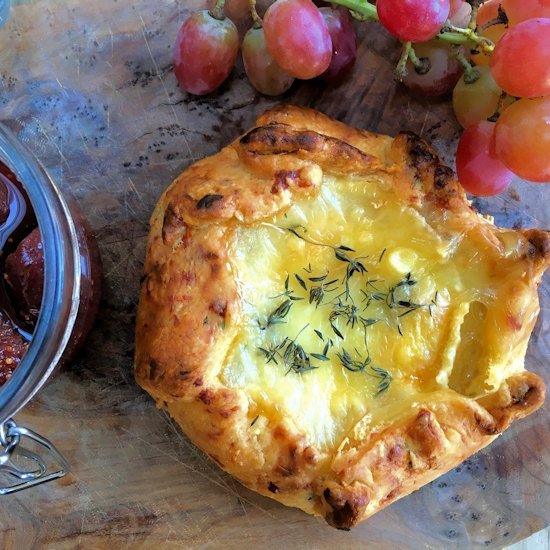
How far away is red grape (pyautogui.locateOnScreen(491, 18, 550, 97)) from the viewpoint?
1.73 metres

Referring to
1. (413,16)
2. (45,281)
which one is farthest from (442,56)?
(45,281)

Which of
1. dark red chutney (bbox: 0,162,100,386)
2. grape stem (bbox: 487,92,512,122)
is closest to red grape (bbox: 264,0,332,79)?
grape stem (bbox: 487,92,512,122)

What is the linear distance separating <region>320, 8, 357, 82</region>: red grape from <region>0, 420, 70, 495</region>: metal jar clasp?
4.45 ft

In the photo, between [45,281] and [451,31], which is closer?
[45,281]

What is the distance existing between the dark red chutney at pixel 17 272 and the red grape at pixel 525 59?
50.7 inches

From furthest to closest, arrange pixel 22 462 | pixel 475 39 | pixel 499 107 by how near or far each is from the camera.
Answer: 1. pixel 22 462
2. pixel 499 107
3. pixel 475 39

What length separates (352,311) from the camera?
179 cm

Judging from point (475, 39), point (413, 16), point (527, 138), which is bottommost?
point (527, 138)

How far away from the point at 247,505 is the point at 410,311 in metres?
0.85

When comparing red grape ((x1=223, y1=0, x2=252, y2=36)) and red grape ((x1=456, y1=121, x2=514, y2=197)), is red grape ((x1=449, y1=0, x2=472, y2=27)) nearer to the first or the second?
red grape ((x1=456, y1=121, x2=514, y2=197))

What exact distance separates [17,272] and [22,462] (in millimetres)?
702

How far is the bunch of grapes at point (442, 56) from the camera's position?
1.78m

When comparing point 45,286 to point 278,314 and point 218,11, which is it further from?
point 218,11

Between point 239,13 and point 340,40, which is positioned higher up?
point 239,13
